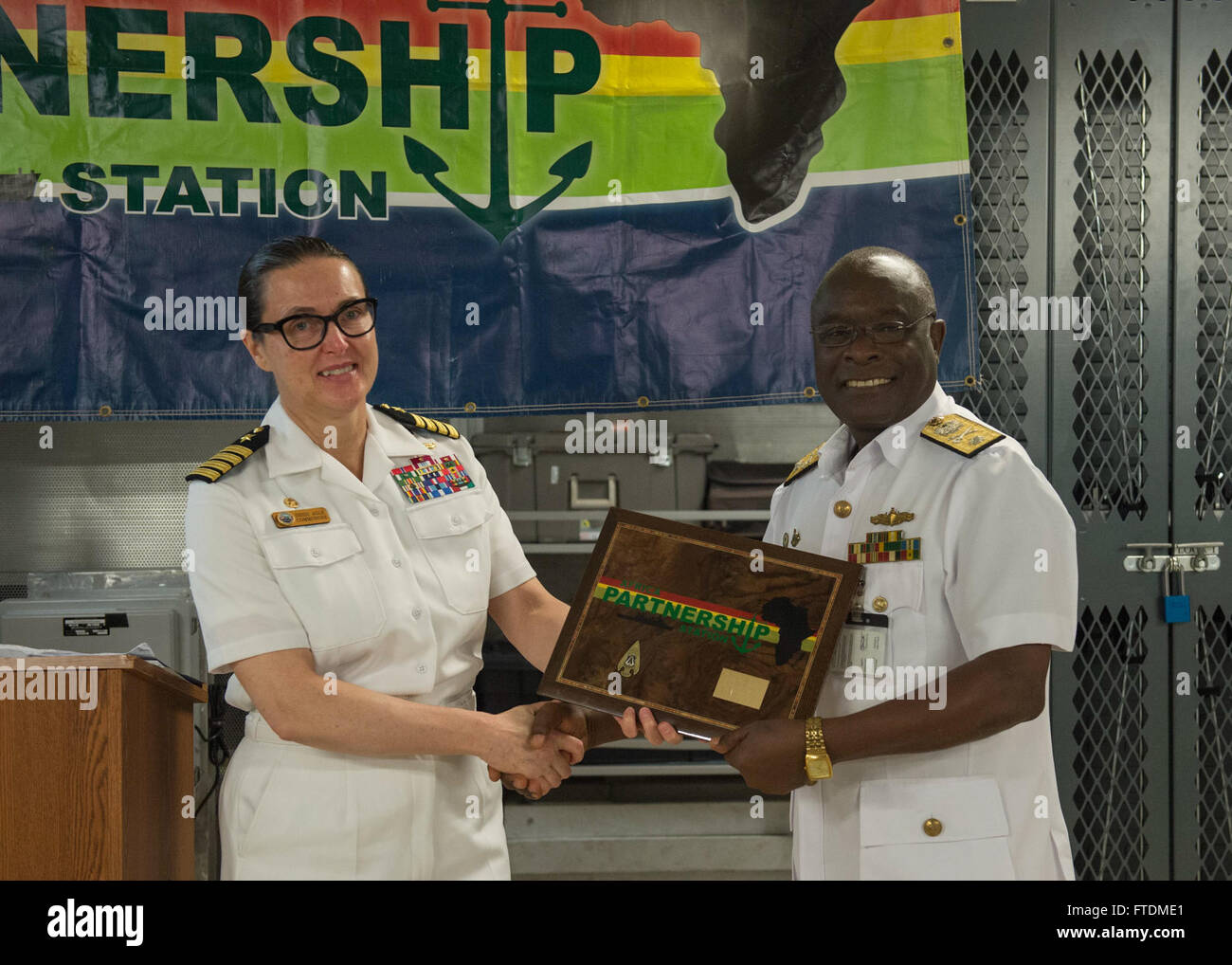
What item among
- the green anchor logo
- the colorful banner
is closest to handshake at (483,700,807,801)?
the colorful banner

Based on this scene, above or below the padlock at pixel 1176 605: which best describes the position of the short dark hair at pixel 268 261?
above

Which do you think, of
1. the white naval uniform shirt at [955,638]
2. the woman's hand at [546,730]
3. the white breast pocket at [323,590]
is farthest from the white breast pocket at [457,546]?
the white naval uniform shirt at [955,638]

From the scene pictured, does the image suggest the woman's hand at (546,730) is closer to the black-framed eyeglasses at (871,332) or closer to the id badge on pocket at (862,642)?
the id badge on pocket at (862,642)

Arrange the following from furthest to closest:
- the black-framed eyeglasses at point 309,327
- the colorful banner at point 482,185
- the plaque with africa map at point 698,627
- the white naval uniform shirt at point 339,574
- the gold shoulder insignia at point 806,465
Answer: the colorful banner at point 482,185 < the gold shoulder insignia at point 806,465 < the black-framed eyeglasses at point 309,327 < the white naval uniform shirt at point 339,574 < the plaque with africa map at point 698,627

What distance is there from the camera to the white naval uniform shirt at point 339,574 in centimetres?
220

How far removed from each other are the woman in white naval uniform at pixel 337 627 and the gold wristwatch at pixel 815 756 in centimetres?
62

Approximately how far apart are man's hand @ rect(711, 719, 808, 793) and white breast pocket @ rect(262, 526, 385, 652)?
74 cm

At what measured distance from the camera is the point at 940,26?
3875 millimetres

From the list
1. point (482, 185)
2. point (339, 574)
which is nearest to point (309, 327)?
point (339, 574)

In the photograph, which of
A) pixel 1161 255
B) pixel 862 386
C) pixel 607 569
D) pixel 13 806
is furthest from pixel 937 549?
pixel 1161 255

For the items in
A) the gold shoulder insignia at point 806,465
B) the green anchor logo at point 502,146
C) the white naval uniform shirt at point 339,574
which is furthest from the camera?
the green anchor logo at point 502,146

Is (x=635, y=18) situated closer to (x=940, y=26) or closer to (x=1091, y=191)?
(x=940, y=26)

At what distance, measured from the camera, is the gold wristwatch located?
1.98m

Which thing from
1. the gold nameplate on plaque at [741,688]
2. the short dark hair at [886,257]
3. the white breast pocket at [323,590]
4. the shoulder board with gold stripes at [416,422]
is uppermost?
the short dark hair at [886,257]
